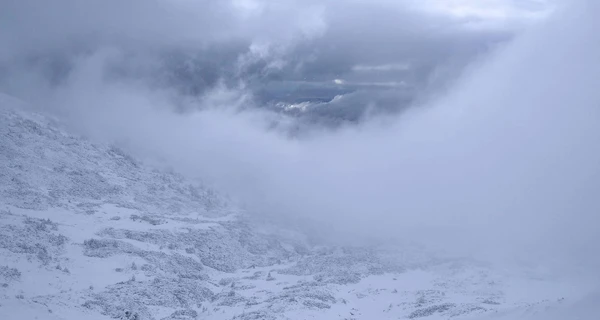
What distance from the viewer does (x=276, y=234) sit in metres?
91.8

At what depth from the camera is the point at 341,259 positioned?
81062mm

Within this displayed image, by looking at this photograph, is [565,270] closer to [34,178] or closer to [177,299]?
[177,299]

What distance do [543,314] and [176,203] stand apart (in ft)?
206

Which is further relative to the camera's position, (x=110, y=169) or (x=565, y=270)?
(x=110, y=169)

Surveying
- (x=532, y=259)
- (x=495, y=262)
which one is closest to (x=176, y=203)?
(x=495, y=262)

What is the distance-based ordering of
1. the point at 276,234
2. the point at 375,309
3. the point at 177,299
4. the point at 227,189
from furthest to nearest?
1. the point at 227,189
2. the point at 276,234
3. the point at 375,309
4. the point at 177,299

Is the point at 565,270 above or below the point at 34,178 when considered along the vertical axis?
below

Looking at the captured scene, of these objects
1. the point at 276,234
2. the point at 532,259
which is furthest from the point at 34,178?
the point at 532,259

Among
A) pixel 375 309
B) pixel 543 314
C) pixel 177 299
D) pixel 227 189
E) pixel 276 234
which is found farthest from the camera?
pixel 227 189

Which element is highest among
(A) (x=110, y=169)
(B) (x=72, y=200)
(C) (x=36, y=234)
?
(A) (x=110, y=169)

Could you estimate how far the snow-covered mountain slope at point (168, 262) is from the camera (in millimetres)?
52125

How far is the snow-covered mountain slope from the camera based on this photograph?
52.1m

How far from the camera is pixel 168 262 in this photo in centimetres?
6575

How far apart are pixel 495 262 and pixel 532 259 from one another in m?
7.29
